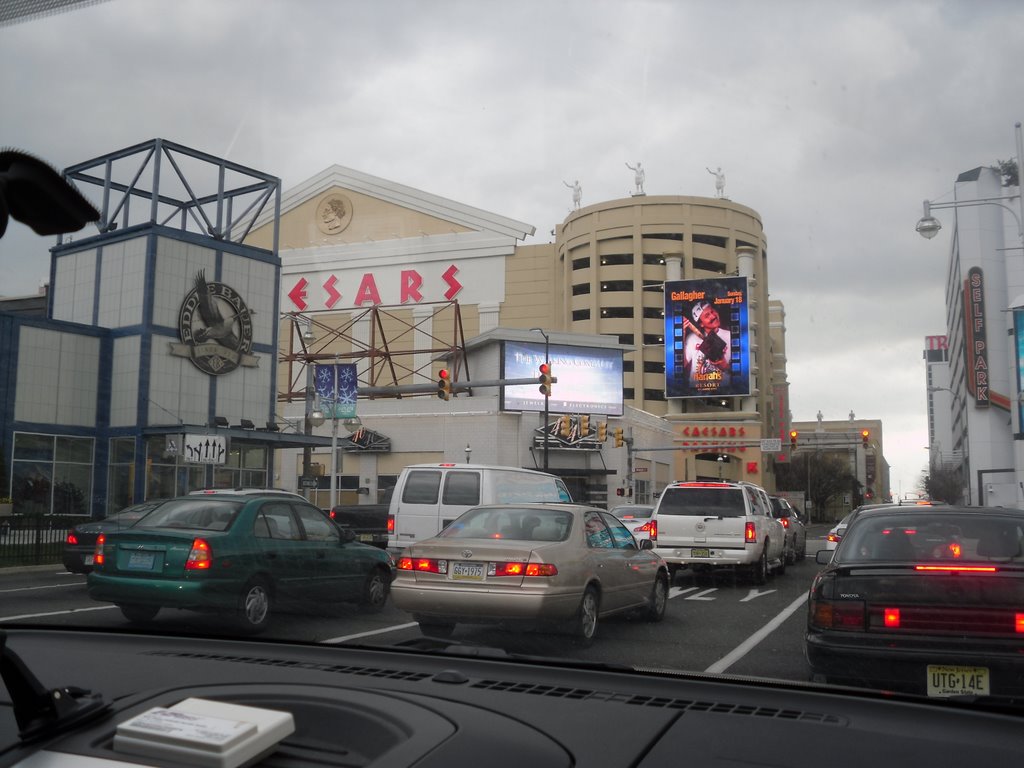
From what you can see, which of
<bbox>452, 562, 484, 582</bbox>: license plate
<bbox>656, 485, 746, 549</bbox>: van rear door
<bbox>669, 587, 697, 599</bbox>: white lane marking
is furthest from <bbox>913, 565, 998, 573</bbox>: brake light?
<bbox>656, 485, 746, 549</bbox>: van rear door

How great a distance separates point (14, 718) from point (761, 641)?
5342 mm

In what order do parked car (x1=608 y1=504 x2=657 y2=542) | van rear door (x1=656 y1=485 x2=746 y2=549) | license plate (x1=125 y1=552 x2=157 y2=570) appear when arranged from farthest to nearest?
parked car (x1=608 y1=504 x2=657 y2=542)
van rear door (x1=656 y1=485 x2=746 y2=549)
license plate (x1=125 y1=552 x2=157 y2=570)

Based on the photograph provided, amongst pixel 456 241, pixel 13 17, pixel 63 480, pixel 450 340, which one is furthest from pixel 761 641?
pixel 450 340

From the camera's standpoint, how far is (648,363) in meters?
80.2

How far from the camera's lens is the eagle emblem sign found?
15.4m

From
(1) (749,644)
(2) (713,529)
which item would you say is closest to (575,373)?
(2) (713,529)

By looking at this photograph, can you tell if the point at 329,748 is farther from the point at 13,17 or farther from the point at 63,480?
the point at 63,480

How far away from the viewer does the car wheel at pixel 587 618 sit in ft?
19.8

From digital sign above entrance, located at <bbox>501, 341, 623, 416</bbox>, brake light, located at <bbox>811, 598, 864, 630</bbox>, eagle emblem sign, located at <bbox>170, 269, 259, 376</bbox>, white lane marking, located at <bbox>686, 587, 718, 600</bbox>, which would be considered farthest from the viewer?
digital sign above entrance, located at <bbox>501, 341, 623, 416</bbox>

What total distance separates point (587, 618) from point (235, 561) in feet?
9.52

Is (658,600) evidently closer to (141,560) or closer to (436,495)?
(141,560)

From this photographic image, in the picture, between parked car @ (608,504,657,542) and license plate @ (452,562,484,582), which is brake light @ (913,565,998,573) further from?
parked car @ (608,504,657,542)

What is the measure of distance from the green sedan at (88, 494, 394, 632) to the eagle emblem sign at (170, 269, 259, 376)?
3.89m

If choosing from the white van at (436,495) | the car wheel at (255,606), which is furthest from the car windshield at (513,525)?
the white van at (436,495)
